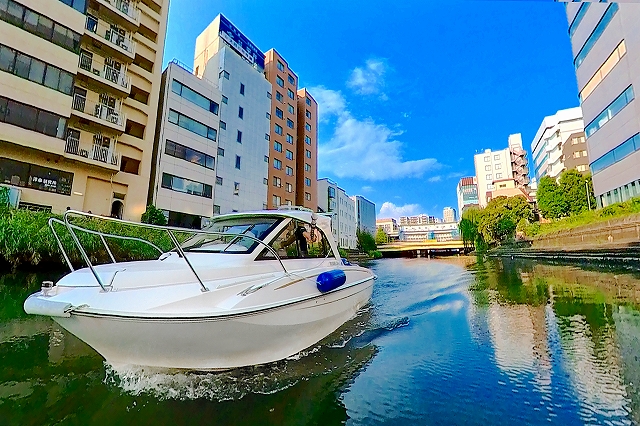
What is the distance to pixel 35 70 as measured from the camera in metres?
15.8

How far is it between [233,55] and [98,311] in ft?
105

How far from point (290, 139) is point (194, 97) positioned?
1552 cm

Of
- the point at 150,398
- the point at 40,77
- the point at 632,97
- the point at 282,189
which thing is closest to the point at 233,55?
the point at 282,189

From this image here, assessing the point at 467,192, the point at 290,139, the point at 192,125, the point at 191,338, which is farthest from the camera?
the point at 467,192

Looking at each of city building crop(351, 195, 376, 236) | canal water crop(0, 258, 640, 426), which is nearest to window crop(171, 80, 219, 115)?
canal water crop(0, 258, 640, 426)

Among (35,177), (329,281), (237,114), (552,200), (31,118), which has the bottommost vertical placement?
(329,281)

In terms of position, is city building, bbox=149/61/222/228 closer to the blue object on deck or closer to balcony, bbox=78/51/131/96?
balcony, bbox=78/51/131/96

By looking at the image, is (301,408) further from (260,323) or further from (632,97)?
(632,97)

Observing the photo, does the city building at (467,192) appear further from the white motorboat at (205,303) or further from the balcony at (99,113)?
the white motorboat at (205,303)

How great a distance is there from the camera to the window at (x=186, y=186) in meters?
22.3

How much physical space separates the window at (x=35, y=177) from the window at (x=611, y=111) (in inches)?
1309

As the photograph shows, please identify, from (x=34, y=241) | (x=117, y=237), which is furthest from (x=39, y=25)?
(x=117, y=237)

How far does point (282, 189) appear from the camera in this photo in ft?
119

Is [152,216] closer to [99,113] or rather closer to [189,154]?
[189,154]
